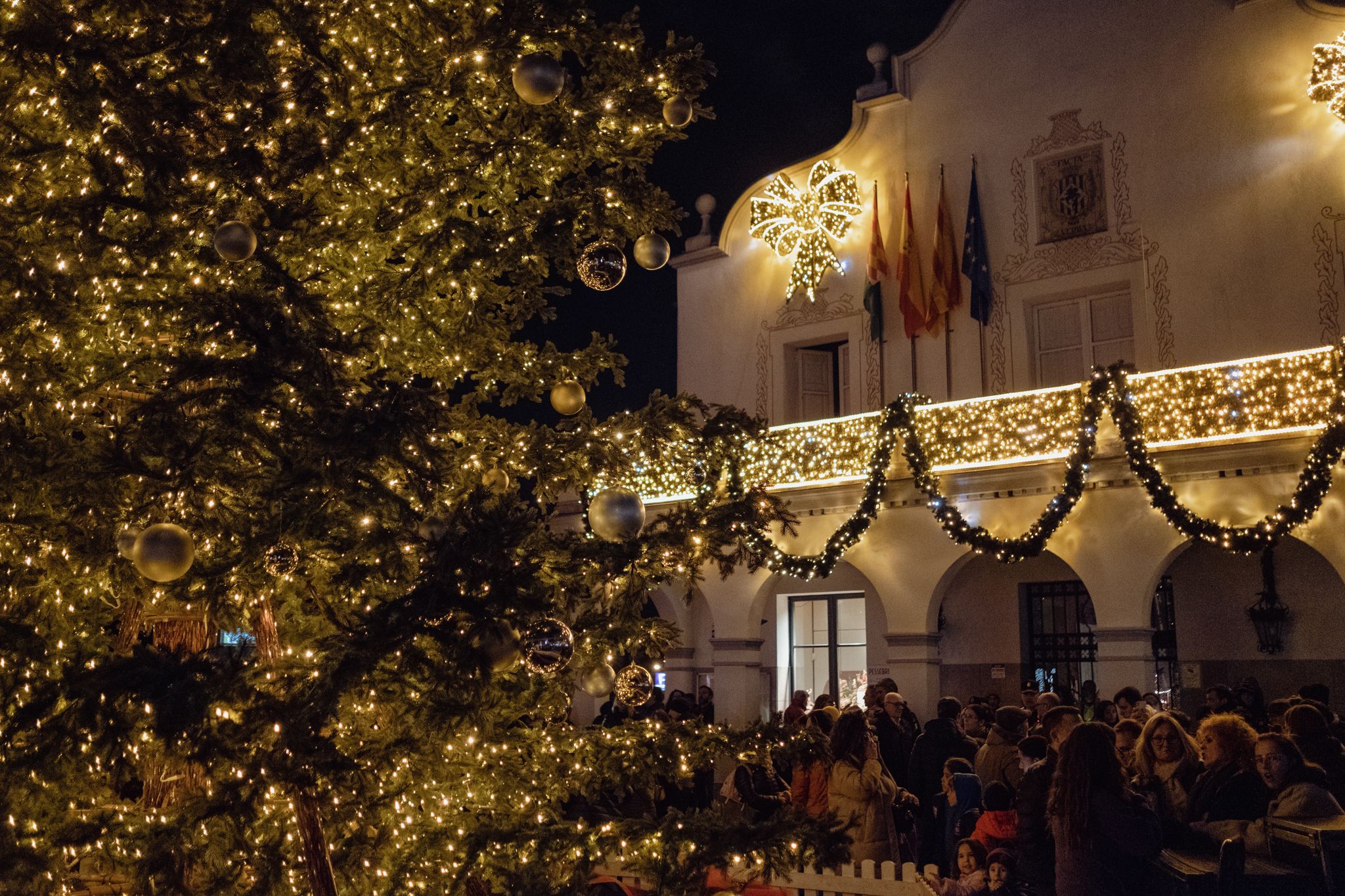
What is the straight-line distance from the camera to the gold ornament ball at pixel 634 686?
268 inches

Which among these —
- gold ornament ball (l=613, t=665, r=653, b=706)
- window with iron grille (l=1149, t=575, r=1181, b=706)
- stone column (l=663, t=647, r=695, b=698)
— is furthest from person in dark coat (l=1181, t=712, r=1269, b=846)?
stone column (l=663, t=647, r=695, b=698)

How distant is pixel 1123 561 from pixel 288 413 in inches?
496

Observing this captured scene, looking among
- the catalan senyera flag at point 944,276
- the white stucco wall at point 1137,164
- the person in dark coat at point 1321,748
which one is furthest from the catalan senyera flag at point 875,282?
the person in dark coat at point 1321,748

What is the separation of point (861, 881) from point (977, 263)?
1249 cm

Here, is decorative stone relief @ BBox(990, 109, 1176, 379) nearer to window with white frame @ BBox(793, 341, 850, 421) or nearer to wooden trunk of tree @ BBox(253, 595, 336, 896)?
window with white frame @ BBox(793, 341, 850, 421)

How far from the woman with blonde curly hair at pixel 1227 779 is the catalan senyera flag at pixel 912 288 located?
11.3m

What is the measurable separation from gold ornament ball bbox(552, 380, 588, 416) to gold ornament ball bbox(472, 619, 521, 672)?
220 centimetres

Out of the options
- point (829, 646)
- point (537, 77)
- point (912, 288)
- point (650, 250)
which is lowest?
point (829, 646)

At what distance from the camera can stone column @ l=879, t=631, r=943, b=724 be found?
51.4ft

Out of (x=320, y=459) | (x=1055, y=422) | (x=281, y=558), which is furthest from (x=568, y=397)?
(x=1055, y=422)

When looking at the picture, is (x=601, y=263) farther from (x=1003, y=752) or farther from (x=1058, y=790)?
(x=1003, y=752)

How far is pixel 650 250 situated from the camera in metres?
5.70

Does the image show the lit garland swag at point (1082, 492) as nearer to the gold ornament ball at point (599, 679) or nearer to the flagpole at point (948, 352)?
the flagpole at point (948, 352)

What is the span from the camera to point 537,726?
5.18 meters
